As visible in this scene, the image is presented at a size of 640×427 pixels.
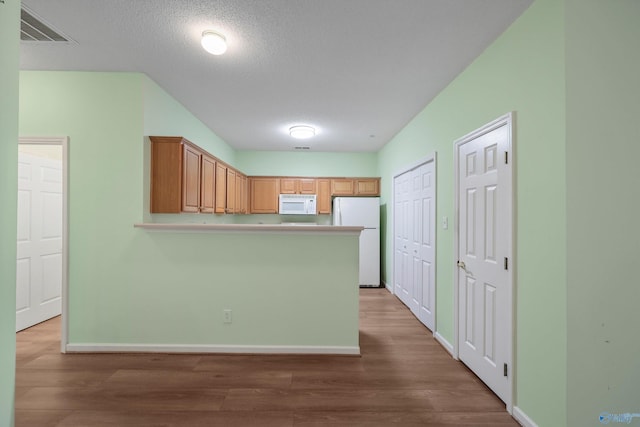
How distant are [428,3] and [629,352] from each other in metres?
2.26

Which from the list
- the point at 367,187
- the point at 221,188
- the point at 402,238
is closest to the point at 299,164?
the point at 367,187

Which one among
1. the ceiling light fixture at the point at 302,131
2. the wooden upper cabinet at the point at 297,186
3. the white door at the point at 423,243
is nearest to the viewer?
the white door at the point at 423,243

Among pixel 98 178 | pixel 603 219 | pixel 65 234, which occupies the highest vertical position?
pixel 98 178

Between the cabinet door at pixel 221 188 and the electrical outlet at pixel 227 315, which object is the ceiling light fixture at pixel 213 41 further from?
the electrical outlet at pixel 227 315

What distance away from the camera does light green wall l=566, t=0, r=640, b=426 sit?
5.16 ft

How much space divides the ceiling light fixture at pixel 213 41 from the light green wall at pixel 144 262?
111cm

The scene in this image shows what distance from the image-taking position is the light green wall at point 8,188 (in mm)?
1279

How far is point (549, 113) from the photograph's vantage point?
65.9 inches

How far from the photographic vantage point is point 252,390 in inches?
88.0

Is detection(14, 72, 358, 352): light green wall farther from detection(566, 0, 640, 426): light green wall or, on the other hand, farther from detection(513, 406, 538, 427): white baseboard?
detection(566, 0, 640, 426): light green wall

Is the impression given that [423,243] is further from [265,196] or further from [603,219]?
[265,196]

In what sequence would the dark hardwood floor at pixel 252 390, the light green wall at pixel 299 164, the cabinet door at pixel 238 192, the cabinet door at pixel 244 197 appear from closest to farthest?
the dark hardwood floor at pixel 252 390, the cabinet door at pixel 238 192, the cabinet door at pixel 244 197, the light green wall at pixel 299 164

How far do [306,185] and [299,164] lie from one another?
51cm

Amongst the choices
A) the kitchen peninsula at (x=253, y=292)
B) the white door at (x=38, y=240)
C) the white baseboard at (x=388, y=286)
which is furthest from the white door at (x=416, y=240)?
the white door at (x=38, y=240)
